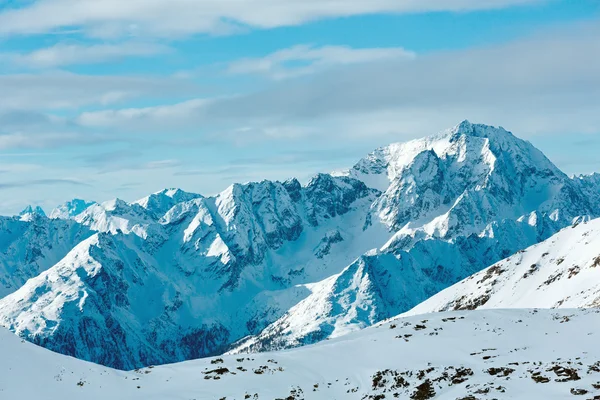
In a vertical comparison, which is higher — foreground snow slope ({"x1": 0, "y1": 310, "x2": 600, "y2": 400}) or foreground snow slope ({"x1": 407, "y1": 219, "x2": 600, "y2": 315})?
foreground snow slope ({"x1": 0, "y1": 310, "x2": 600, "y2": 400})

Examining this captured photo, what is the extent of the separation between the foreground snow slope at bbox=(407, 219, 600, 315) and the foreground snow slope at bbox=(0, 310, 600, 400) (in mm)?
51197

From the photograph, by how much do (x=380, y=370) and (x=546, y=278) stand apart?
10846 cm

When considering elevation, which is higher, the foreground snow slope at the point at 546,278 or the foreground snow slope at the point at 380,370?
the foreground snow slope at the point at 380,370

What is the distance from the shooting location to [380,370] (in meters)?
59.7

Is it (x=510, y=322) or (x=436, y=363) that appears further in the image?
(x=510, y=322)

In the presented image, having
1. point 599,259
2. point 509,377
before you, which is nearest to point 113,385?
point 509,377

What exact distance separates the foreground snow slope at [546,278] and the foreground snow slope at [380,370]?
51.2m

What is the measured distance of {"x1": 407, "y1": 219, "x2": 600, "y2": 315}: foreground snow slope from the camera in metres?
130

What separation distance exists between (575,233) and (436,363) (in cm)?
12759

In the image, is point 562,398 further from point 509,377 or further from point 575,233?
point 575,233

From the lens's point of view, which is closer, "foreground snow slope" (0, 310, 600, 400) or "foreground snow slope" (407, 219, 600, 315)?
"foreground snow slope" (0, 310, 600, 400)

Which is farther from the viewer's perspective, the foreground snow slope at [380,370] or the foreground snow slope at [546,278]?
the foreground snow slope at [546,278]

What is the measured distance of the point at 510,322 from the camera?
7056 centimetres

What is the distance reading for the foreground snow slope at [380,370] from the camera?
50.4 meters
